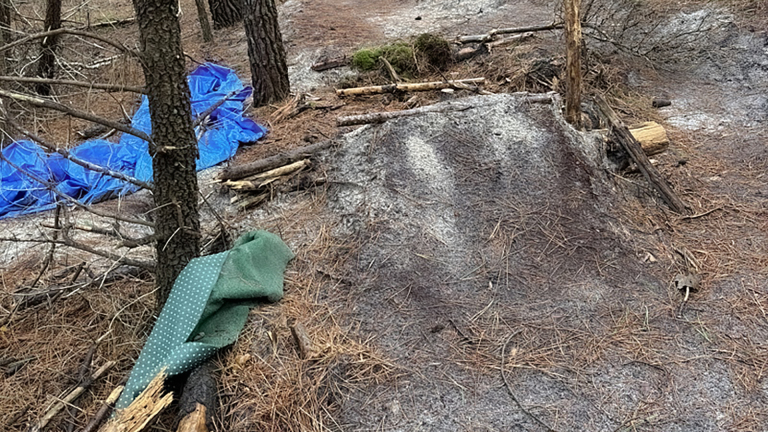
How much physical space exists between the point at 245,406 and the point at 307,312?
2.22ft

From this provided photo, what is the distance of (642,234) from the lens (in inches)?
147

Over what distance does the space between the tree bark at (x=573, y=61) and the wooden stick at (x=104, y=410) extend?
13.0ft

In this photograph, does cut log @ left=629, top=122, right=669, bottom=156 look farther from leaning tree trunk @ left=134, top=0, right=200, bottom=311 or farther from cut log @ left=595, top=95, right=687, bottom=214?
leaning tree trunk @ left=134, top=0, right=200, bottom=311

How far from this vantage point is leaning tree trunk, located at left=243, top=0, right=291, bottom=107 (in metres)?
5.70

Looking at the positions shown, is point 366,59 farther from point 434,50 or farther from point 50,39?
point 50,39

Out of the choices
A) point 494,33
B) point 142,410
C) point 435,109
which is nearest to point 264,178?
point 435,109

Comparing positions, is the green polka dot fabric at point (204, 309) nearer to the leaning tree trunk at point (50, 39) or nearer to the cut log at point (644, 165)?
the cut log at point (644, 165)

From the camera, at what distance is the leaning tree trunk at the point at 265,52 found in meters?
5.70

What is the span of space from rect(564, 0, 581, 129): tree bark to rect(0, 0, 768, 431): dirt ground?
360 millimetres

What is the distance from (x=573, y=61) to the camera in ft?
15.0

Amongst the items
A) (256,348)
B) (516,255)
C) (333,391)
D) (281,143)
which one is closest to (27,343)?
(256,348)

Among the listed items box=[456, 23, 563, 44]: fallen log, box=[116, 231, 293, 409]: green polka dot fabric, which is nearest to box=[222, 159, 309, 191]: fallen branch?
box=[116, 231, 293, 409]: green polka dot fabric

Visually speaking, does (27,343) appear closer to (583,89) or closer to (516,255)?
(516,255)

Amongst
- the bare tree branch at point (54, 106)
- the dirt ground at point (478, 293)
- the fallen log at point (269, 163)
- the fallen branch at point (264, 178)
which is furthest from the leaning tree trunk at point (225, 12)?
the bare tree branch at point (54, 106)
